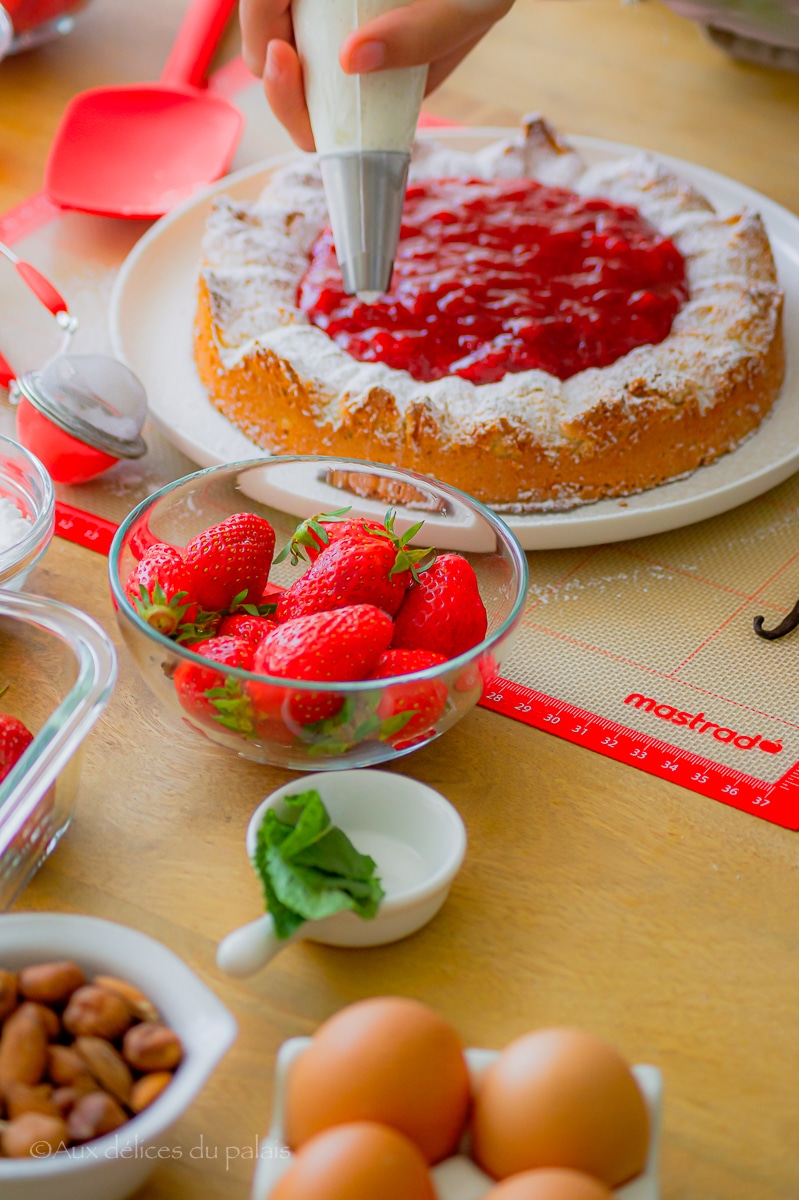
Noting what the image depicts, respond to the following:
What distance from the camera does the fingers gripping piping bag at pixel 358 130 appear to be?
1207mm

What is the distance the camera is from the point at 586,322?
53.4 inches

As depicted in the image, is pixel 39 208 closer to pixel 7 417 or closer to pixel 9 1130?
pixel 7 417

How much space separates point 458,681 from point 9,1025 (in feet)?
1.30

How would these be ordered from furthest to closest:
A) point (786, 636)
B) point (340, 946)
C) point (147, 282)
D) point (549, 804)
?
point (147, 282), point (786, 636), point (549, 804), point (340, 946)

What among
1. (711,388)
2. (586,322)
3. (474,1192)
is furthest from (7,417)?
(474,1192)

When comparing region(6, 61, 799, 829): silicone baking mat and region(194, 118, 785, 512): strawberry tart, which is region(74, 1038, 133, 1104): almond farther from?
region(194, 118, 785, 512): strawberry tart

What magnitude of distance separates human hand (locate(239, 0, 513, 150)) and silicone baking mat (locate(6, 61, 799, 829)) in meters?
0.42

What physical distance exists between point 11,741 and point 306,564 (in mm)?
352

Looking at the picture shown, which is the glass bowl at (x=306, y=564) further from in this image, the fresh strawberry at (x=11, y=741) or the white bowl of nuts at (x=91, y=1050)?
the white bowl of nuts at (x=91, y=1050)

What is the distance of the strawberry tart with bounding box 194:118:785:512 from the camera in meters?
1.24

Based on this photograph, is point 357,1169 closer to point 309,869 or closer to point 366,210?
point 309,869

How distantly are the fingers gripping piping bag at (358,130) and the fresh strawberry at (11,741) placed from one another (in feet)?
2.30

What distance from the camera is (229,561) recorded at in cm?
96

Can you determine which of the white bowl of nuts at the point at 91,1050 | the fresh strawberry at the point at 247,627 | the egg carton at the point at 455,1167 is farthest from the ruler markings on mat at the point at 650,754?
the white bowl of nuts at the point at 91,1050
